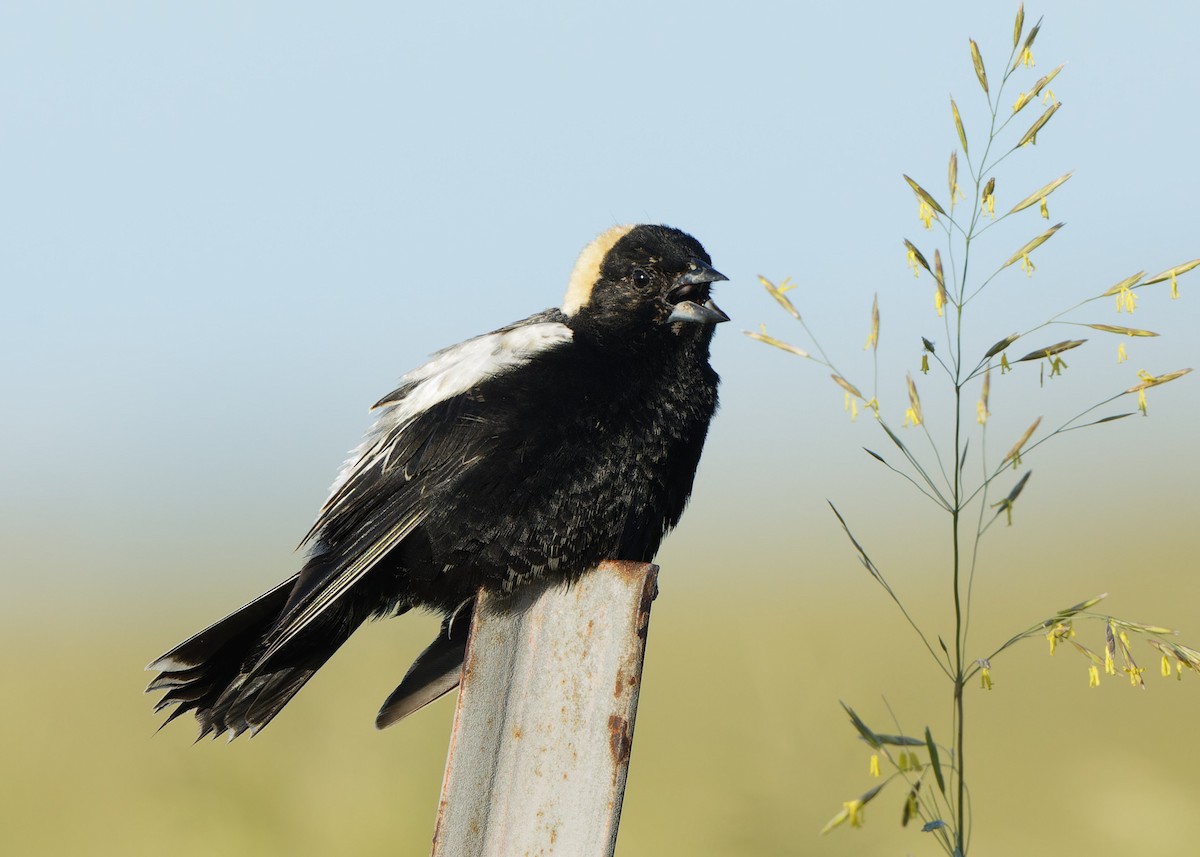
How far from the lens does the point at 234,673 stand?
9.00ft

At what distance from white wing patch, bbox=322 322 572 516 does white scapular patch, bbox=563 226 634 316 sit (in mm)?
222

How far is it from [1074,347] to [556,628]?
0.98 meters

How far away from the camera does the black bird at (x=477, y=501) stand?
2643mm

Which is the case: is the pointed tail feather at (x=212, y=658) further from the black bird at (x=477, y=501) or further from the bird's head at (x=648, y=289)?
the bird's head at (x=648, y=289)

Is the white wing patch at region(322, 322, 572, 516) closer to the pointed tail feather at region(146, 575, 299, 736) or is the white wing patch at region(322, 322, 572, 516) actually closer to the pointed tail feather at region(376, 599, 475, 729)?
the pointed tail feather at region(146, 575, 299, 736)

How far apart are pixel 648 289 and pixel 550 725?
4.95ft

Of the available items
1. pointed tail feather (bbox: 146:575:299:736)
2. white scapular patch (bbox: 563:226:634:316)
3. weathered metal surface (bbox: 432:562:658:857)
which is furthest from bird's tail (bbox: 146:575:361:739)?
white scapular patch (bbox: 563:226:634:316)

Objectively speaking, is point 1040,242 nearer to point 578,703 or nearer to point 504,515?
point 578,703

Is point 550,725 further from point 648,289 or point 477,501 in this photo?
point 648,289

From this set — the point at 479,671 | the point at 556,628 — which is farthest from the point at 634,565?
the point at 479,671

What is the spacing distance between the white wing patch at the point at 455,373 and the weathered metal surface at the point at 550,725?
2.93 ft

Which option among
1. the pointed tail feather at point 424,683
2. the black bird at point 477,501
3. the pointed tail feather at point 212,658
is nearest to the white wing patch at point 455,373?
the black bird at point 477,501

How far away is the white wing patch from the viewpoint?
2883mm

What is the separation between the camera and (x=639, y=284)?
3.19 meters
